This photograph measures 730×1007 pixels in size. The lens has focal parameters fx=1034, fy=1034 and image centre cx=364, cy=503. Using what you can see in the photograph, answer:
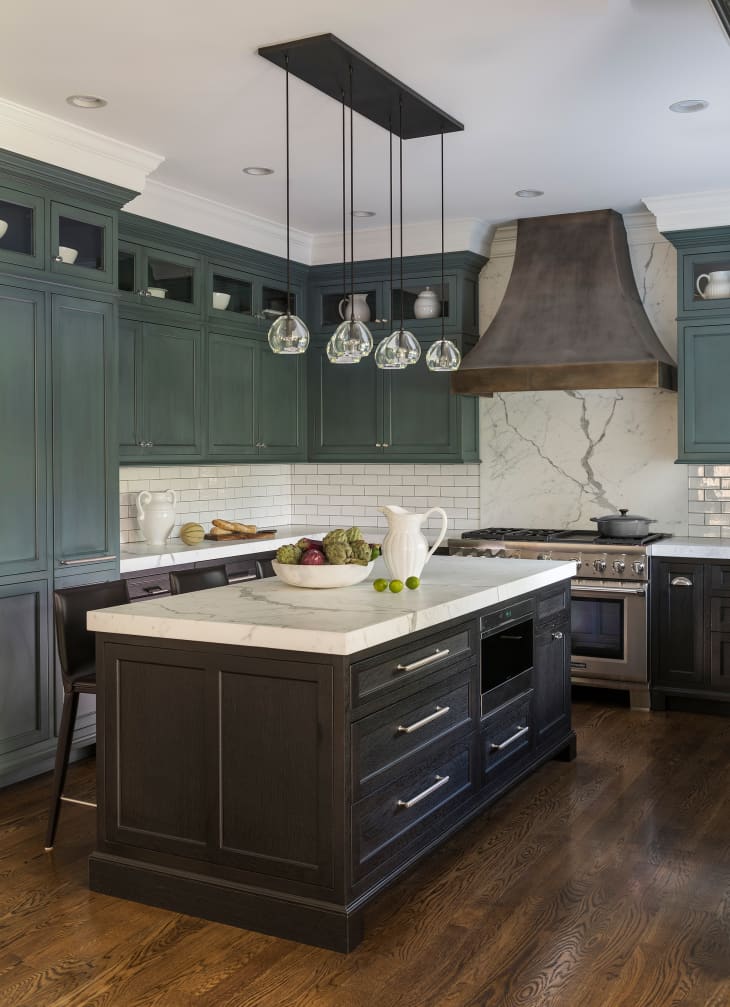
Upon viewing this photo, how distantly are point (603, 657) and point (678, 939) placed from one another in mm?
2996

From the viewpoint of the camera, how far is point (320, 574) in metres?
3.91

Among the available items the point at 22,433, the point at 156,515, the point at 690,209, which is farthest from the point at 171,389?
the point at 690,209

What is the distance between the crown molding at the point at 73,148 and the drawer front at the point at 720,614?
3.86 metres

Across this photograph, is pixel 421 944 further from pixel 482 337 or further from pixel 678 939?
pixel 482 337

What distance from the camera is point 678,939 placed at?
3182 millimetres

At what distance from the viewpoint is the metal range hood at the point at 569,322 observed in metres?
6.20

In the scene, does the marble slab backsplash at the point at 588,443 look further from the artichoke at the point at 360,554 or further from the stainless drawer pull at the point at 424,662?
the stainless drawer pull at the point at 424,662

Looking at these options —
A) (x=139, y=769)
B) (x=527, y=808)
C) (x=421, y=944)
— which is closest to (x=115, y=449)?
(x=139, y=769)

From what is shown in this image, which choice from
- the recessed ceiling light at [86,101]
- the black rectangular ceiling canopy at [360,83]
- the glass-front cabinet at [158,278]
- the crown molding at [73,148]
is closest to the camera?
the black rectangular ceiling canopy at [360,83]

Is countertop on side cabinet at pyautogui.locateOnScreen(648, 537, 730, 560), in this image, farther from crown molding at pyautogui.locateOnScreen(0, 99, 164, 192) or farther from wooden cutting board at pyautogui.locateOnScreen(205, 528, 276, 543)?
crown molding at pyautogui.locateOnScreen(0, 99, 164, 192)

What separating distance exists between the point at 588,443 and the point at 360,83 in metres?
3.33

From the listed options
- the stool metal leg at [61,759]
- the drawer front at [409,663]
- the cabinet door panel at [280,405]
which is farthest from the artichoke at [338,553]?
the cabinet door panel at [280,405]

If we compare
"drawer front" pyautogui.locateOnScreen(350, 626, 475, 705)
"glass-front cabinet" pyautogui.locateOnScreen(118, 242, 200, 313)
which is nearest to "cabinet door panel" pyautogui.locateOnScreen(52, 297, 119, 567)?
"glass-front cabinet" pyautogui.locateOnScreen(118, 242, 200, 313)

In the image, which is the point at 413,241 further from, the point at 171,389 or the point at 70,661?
the point at 70,661
